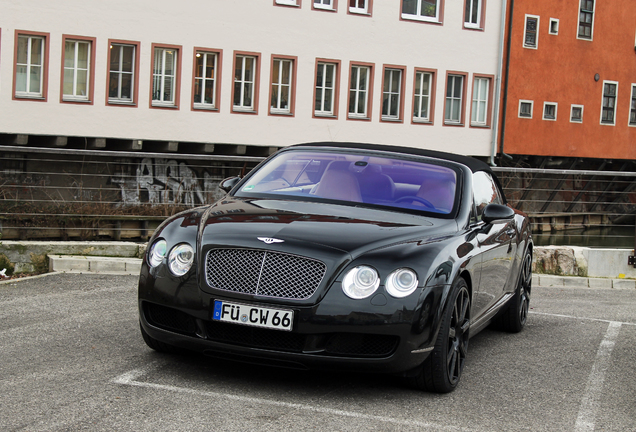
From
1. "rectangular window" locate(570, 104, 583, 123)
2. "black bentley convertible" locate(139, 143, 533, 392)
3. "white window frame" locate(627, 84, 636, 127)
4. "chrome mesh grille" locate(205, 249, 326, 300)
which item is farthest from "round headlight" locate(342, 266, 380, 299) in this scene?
"white window frame" locate(627, 84, 636, 127)

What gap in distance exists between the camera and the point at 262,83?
98.3ft

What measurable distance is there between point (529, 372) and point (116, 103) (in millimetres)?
23967

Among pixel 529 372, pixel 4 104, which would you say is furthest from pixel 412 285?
pixel 4 104

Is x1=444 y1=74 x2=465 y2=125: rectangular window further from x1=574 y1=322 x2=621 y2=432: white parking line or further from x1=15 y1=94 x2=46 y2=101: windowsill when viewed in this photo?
x1=574 y1=322 x2=621 y2=432: white parking line

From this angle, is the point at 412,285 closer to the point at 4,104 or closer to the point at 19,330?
the point at 19,330

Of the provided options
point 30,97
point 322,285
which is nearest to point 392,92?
point 30,97

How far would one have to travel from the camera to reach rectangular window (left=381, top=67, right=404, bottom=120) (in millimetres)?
32344

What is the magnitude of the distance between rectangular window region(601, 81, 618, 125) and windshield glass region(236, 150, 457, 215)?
33240mm

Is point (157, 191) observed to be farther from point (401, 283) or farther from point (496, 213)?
point (401, 283)

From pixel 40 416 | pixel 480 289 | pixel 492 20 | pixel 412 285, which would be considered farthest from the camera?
pixel 492 20

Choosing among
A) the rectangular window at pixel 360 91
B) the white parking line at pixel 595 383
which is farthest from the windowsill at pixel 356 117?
the white parking line at pixel 595 383

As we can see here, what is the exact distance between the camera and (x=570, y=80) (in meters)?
36.1

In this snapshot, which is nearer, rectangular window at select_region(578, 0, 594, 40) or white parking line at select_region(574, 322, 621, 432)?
white parking line at select_region(574, 322, 621, 432)

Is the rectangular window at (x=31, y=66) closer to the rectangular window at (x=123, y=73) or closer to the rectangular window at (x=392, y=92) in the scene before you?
the rectangular window at (x=123, y=73)
